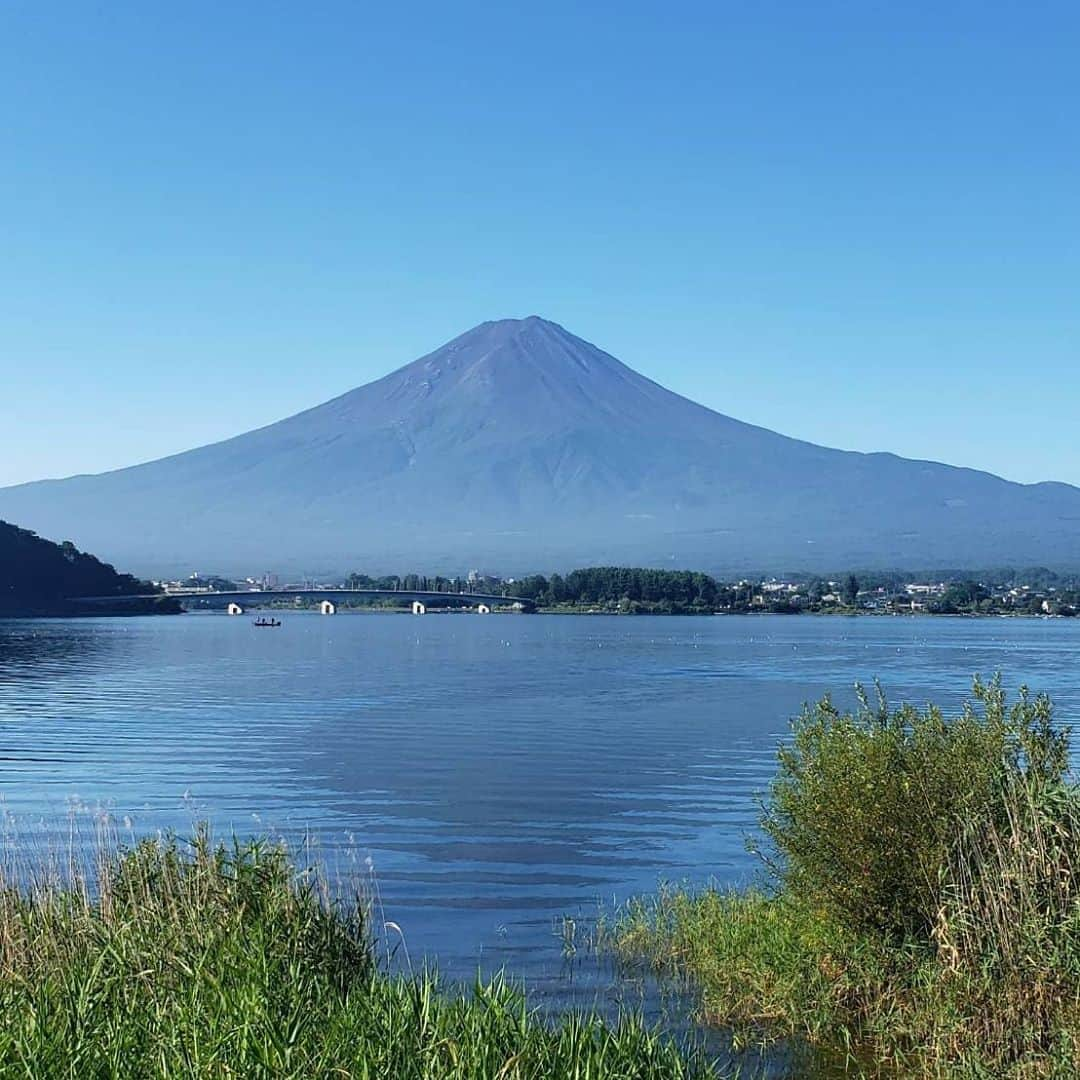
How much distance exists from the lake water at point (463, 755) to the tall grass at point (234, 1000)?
9.87ft

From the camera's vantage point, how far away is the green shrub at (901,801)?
1157 cm

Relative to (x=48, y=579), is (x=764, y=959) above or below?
below

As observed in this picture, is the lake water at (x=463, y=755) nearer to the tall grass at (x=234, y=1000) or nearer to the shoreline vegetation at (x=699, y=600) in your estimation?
the tall grass at (x=234, y=1000)

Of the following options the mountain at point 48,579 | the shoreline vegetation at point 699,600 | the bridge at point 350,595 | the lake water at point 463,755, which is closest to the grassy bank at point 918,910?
the lake water at point 463,755

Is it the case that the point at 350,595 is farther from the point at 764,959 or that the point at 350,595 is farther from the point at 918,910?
the point at 918,910

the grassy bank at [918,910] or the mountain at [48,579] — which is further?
the mountain at [48,579]

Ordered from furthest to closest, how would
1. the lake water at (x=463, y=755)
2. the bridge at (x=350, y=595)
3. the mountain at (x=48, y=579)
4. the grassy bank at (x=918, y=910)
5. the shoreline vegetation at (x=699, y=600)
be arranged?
the shoreline vegetation at (x=699, y=600)
the bridge at (x=350, y=595)
the mountain at (x=48, y=579)
the lake water at (x=463, y=755)
the grassy bank at (x=918, y=910)

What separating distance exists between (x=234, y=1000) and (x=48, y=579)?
134201 millimetres

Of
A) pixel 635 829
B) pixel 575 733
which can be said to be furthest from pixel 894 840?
pixel 575 733

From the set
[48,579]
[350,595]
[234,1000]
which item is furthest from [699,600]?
[234,1000]

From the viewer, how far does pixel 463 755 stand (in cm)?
3416

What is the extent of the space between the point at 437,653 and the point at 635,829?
2374 inches

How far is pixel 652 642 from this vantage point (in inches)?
3777

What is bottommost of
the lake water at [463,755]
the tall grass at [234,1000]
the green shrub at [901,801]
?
the lake water at [463,755]
